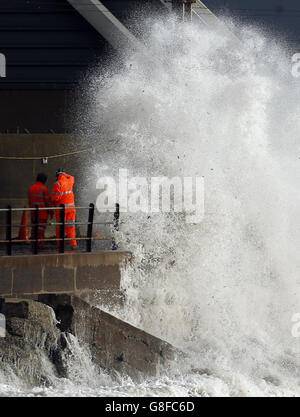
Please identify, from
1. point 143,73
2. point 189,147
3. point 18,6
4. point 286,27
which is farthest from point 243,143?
point 18,6

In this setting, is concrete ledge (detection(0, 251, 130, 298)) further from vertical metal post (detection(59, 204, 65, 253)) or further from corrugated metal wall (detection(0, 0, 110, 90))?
corrugated metal wall (detection(0, 0, 110, 90))

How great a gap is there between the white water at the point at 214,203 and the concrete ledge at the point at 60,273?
337 mm

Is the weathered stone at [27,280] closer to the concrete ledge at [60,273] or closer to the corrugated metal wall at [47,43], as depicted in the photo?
the concrete ledge at [60,273]

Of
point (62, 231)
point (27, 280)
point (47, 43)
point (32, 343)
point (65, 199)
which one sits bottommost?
point (32, 343)

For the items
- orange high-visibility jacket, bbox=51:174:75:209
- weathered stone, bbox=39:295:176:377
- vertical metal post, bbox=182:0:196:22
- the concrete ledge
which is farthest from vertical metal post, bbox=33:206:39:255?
vertical metal post, bbox=182:0:196:22

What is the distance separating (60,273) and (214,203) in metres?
3.24

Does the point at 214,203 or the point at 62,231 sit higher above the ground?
the point at 214,203

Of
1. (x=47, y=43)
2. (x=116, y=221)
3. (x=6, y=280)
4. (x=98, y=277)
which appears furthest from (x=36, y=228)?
(x=47, y=43)

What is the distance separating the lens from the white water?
13469mm

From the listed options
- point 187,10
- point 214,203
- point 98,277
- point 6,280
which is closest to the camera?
point 6,280

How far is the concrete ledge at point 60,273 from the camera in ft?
42.8

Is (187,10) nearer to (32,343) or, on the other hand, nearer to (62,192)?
(62,192)

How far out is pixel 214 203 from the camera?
1543 centimetres

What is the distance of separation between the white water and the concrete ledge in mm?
337
